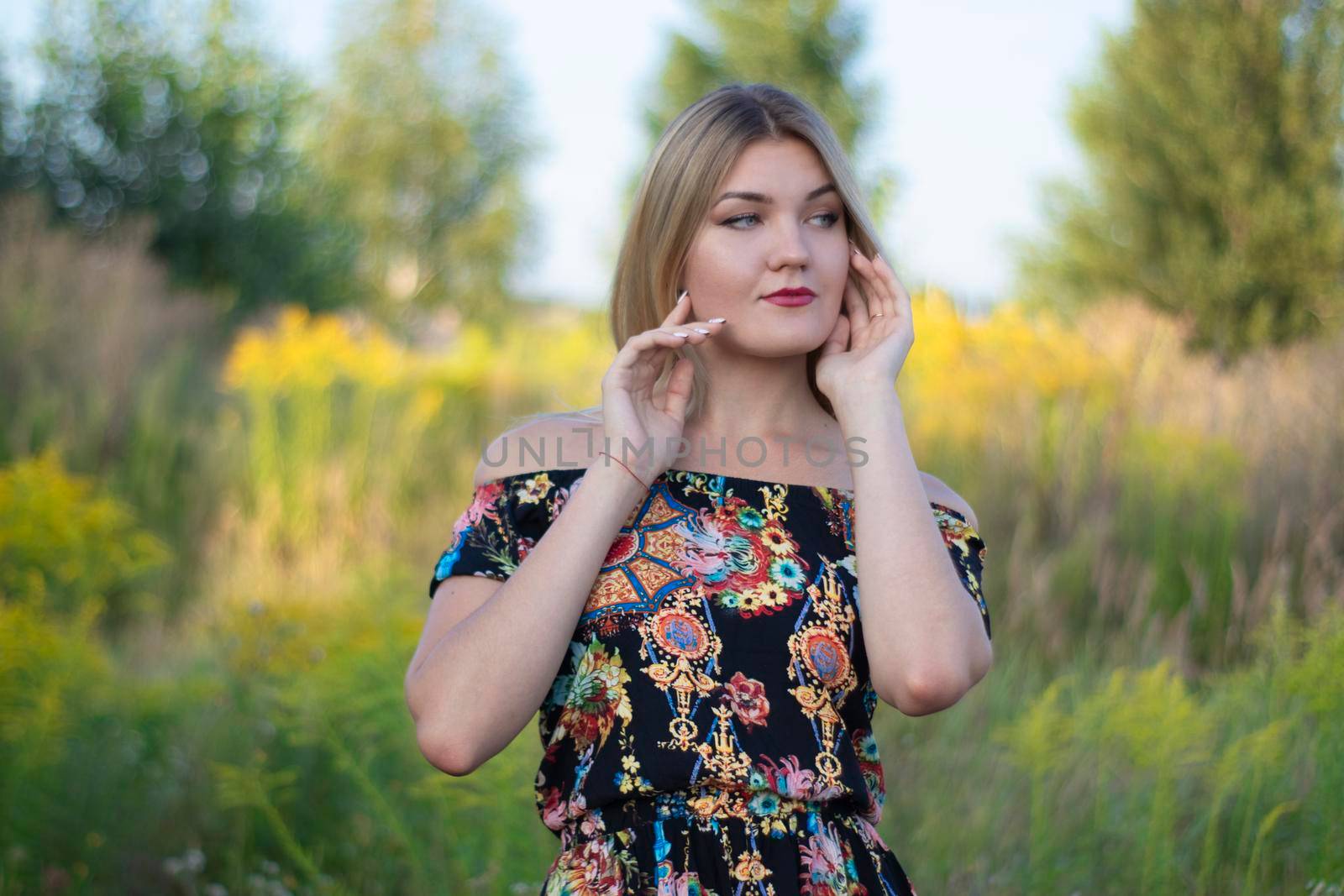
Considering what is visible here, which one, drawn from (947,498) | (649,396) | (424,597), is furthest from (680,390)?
(424,597)

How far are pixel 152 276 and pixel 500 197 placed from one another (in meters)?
18.0

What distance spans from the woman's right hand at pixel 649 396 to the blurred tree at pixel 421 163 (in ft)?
80.8

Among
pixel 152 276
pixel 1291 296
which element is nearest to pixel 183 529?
pixel 152 276

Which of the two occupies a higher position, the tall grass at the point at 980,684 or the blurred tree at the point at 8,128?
the blurred tree at the point at 8,128

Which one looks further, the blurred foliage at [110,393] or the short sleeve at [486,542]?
the blurred foliage at [110,393]

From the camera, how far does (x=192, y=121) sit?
14.6 m

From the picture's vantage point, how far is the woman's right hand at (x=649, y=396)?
1.88m

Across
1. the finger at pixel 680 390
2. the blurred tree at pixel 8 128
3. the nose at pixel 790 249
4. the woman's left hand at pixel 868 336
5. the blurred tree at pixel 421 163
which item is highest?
the blurred tree at pixel 421 163

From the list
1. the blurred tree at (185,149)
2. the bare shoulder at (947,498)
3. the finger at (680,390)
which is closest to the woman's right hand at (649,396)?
the finger at (680,390)

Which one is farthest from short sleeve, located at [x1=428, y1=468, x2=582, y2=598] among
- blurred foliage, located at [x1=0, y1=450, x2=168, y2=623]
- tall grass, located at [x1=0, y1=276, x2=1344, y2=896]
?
blurred foliage, located at [x1=0, y1=450, x2=168, y2=623]

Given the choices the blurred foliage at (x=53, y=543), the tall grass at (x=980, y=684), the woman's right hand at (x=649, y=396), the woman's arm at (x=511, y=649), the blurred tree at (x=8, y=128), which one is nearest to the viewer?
the woman's arm at (x=511, y=649)

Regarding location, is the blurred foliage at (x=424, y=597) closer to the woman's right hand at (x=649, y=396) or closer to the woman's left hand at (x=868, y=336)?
the woman's right hand at (x=649, y=396)

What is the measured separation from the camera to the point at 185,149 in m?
14.5

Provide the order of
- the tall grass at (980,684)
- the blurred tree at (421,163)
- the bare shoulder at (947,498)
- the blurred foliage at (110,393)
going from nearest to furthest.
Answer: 1. the bare shoulder at (947,498)
2. the tall grass at (980,684)
3. the blurred foliage at (110,393)
4. the blurred tree at (421,163)
